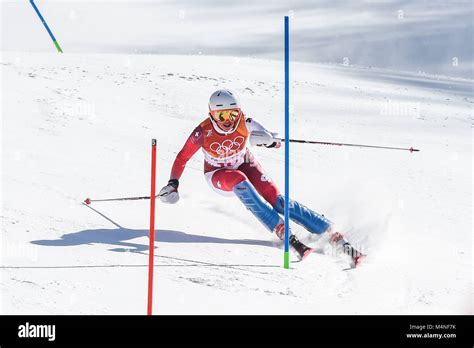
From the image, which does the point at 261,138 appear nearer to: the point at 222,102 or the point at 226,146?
the point at 226,146

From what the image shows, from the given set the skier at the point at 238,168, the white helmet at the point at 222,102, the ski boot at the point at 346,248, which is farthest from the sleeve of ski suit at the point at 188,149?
the ski boot at the point at 346,248

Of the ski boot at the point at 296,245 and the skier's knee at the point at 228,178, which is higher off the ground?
the skier's knee at the point at 228,178

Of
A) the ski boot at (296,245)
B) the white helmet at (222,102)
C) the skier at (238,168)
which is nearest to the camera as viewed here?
the ski boot at (296,245)

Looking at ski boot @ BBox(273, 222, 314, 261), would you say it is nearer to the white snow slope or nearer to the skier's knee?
the white snow slope

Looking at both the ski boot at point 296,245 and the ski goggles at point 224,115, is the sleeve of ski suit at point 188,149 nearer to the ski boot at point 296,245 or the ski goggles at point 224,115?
the ski goggles at point 224,115

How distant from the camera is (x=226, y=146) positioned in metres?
7.14

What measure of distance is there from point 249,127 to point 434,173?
3.48 m

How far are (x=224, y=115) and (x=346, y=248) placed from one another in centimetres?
161

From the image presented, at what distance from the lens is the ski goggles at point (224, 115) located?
23.0 feet

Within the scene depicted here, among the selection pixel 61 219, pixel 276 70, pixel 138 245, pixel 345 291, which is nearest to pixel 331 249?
pixel 345 291

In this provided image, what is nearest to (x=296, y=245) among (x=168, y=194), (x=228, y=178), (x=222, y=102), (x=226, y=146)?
(x=228, y=178)

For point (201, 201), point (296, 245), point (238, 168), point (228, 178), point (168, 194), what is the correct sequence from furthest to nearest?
point (201, 201) → point (238, 168) → point (168, 194) → point (228, 178) → point (296, 245)

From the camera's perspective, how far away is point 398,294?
5.64m

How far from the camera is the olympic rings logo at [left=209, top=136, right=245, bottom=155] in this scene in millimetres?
7133
